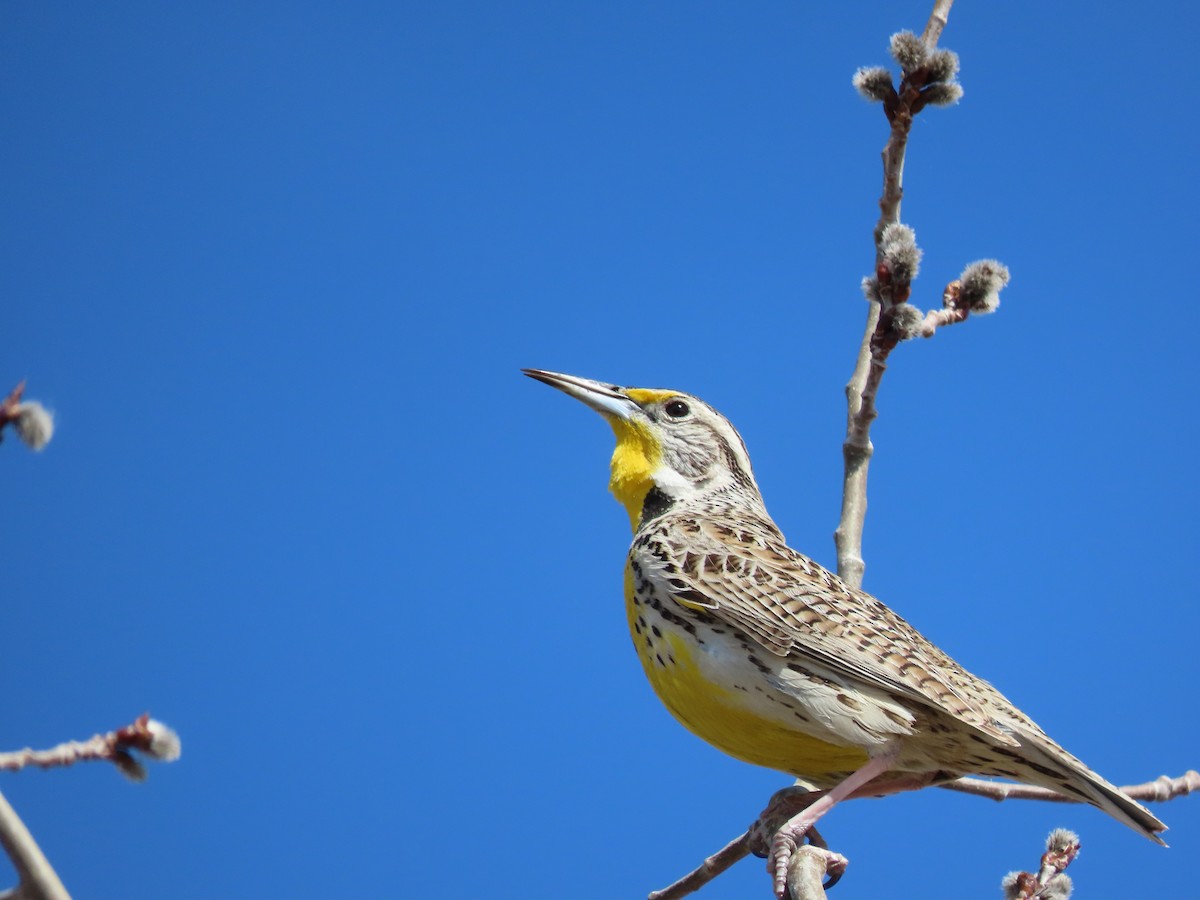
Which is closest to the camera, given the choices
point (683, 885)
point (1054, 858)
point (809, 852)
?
point (809, 852)

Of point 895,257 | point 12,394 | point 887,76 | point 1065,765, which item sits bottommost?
point 12,394

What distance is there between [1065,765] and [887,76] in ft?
5.19

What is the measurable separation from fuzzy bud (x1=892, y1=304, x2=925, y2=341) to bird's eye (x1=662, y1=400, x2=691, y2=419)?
1396 mm

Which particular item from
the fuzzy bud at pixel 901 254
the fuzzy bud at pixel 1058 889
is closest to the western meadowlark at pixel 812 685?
the fuzzy bud at pixel 1058 889

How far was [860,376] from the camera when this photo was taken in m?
3.11

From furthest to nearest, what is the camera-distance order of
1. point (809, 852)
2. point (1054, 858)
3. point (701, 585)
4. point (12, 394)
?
point (701, 585)
point (1054, 858)
point (809, 852)
point (12, 394)

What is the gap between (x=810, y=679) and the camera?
9.17 feet

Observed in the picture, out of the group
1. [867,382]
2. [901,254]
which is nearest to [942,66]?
[901,254]

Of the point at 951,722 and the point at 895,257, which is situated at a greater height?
the point at 895,257

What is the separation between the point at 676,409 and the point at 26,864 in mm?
3087

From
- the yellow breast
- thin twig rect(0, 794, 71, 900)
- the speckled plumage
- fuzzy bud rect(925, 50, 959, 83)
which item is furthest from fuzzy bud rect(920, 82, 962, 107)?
thin twig rect(0, 794, 71, 900)

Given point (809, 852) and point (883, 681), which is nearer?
point (809, 852)

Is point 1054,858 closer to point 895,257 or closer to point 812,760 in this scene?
point 812,760

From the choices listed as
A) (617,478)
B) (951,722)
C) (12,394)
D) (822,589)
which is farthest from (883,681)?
(12,394)
